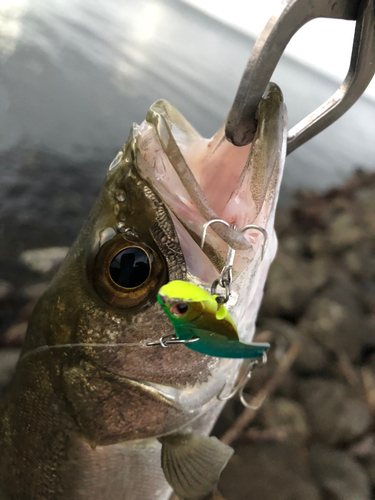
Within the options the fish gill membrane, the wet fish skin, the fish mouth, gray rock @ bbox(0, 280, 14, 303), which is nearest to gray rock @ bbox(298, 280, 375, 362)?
the fish gill membrane

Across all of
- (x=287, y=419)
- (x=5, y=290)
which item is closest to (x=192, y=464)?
(x=287, y=419)

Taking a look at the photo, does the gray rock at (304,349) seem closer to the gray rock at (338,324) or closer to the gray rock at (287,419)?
the gray rock at (338,324)

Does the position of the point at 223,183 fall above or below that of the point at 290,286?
above

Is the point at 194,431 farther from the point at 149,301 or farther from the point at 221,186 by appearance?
the point at 221,186

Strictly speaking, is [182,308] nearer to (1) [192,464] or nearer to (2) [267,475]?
(1) [192,464]

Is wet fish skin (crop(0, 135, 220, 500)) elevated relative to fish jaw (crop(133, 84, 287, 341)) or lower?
lower

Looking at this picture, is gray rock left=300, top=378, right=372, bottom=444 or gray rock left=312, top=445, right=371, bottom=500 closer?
gray rock left=312, top=445, right=371, bottom=500

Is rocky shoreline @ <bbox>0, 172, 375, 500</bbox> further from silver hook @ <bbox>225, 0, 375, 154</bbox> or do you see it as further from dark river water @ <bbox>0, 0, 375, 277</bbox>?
silver hook @ <bbox>225, 0, 375, 154</bbox>

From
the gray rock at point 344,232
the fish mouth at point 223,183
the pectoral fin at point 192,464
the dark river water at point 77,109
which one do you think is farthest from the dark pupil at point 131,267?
the gray rock at point 344,232
